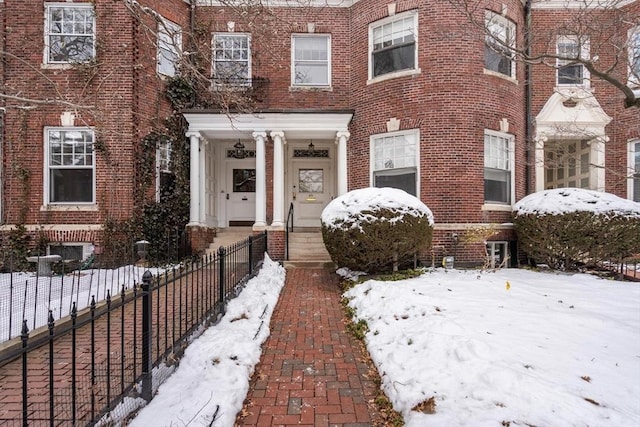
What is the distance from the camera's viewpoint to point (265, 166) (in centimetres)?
1049

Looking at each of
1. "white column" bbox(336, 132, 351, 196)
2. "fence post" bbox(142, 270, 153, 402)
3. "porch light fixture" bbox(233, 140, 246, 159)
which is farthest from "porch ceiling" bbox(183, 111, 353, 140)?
"fence post" bbox(142, 270, 153, 402)

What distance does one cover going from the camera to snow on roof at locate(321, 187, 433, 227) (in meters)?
6.96

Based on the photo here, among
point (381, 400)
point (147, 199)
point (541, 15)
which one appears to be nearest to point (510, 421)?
point (381, 400)

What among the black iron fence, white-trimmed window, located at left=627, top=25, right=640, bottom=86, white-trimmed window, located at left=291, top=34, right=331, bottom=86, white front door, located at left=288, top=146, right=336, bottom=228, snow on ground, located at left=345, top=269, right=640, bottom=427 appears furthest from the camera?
white front door, located at left=288, top=146, right=336, bottom=228

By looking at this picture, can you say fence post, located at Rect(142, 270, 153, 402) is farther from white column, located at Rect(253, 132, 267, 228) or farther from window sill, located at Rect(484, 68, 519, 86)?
window sill, located at Rect(484, 68, 519, 86)

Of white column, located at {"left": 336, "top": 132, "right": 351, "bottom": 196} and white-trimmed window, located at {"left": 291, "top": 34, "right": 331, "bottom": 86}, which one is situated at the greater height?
white-trimmed window, located at {"left": 291, "top": 34, "right": 331, "bottom": 86}

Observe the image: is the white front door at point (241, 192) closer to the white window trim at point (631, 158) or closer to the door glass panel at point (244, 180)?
the door glass panel at point (244, 180)

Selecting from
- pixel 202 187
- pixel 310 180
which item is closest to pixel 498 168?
pixel 310 180

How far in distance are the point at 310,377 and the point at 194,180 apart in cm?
763

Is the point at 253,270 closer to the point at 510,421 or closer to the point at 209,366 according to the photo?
the point at 209,366

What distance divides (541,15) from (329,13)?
21.1 feet

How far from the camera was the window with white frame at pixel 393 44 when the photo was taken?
9.52 m

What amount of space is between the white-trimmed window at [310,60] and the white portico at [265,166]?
1.80 meters

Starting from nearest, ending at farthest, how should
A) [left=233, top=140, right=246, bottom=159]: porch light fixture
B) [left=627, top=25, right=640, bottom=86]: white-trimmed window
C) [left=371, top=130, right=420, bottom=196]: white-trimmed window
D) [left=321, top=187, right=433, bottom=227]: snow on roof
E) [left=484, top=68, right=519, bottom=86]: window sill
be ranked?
[left=627, top=25, right=640, bottom=86]: white-trimmed window → [left=321, top=187, right=433, bottom=227]: snow on roof → [left=484, top=68, right=519, bottom=86]: window sill → [left=371, top=130, right=420, bottom=196]: white-trimmed window → [left=233, top=140, right=246, bottom=159]: porch light fixture
